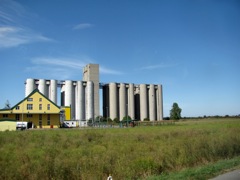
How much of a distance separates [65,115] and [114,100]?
2948cm

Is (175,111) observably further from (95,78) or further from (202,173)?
(202,173)

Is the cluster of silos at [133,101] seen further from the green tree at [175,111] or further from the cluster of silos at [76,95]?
the green tree at [175,111]

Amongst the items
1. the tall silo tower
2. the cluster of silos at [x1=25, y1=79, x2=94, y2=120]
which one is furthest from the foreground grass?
the tall silo tower

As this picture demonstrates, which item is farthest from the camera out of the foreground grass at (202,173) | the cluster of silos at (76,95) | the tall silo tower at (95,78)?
the tall silo tower at (95,78)

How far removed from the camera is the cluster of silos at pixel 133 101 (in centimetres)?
12369

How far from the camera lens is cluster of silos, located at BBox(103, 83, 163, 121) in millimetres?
123688

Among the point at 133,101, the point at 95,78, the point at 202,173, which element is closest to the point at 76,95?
the point at 95,78

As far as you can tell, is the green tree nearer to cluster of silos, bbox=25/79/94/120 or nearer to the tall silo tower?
the tall silo tower

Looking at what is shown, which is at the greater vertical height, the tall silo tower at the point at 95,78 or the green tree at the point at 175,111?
the tall silo tower at the point at 95,78

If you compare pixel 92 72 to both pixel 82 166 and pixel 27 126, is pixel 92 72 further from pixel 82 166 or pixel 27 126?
pixel 82 166

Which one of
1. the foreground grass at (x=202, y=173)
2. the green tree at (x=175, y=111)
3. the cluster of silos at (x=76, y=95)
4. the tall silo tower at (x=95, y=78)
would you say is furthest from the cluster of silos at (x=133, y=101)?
the foreground grass at (x=202, y=173)

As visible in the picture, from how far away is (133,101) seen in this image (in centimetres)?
12812

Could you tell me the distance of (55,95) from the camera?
11031cm

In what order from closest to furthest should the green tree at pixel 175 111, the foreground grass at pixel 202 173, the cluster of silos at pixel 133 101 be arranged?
the foreground grass at pixel 202 173, the cluster of silos at pixel 133 101, the green tree at pixel 175 111
